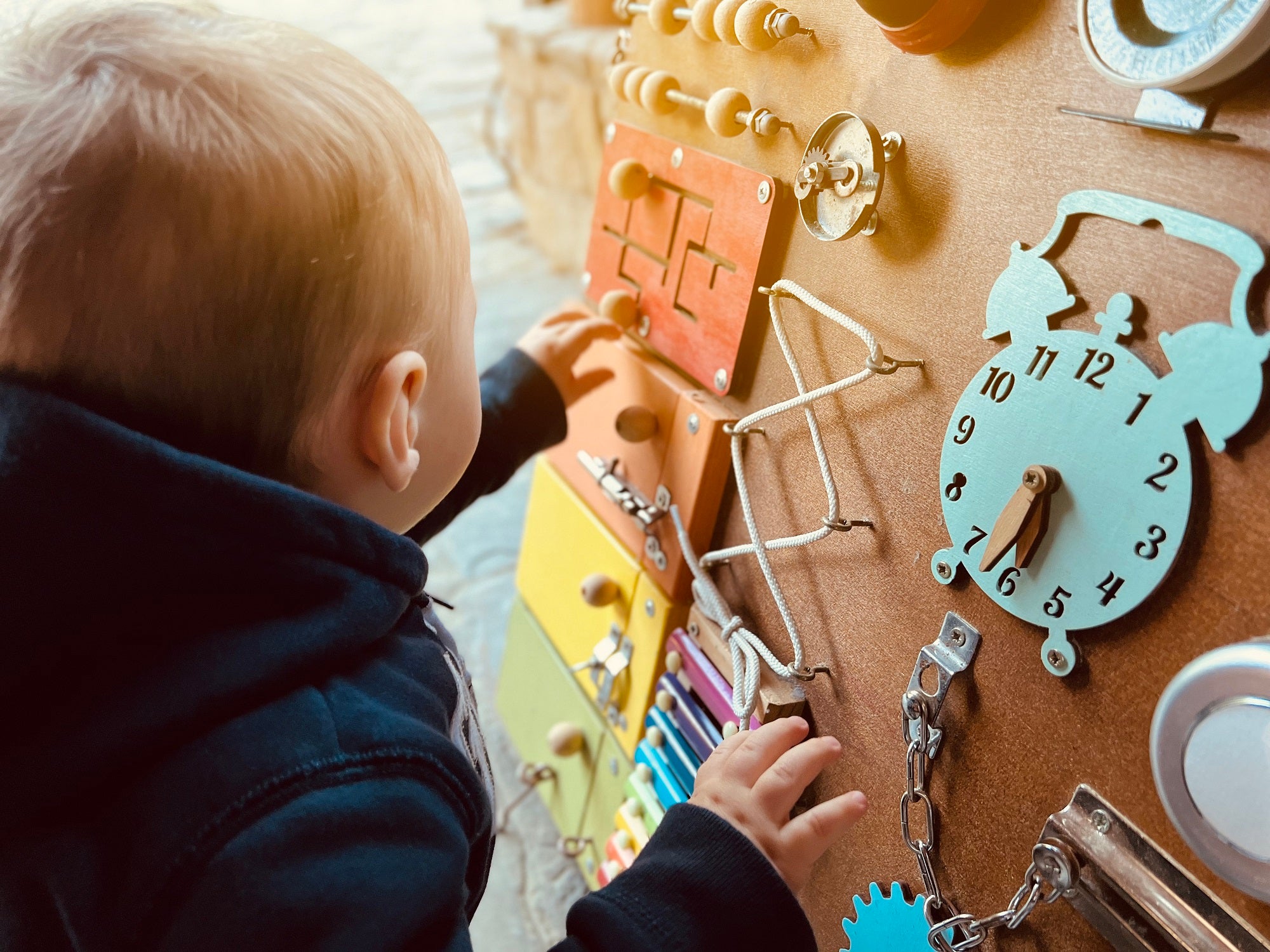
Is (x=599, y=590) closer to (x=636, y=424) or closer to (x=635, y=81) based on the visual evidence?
(x=636, y=424)

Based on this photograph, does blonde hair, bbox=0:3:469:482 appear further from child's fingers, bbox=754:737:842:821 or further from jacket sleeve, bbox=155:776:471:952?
child's fingers, bbox=754:737:842:821

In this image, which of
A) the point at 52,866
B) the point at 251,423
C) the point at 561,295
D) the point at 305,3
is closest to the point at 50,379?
the point at 251,423

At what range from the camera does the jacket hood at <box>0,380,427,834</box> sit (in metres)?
0.35

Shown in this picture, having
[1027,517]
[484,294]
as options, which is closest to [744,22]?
[1027,517]

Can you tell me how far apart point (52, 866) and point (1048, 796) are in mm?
409

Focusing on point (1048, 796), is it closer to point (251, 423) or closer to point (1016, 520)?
point (1016, 520)

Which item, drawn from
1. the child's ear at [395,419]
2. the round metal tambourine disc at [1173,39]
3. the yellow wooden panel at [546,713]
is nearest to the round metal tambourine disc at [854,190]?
the round metal tambourine disc at [1173,39]

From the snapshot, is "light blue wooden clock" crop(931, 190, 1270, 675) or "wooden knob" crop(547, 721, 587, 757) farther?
"wooden knob" crop(547, 721, 587, 757)

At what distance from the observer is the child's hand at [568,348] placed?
28.0 inches

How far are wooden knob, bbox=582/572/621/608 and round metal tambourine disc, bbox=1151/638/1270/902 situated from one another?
0.41 m

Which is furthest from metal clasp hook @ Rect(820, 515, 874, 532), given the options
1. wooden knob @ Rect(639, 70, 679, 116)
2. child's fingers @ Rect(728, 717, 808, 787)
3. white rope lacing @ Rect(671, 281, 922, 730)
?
wooden knob @ Rect(639, 70, 679, 116)

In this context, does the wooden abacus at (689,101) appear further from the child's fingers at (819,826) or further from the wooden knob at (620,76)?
the child's fingers at (819,826)

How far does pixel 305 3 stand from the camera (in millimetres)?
2389

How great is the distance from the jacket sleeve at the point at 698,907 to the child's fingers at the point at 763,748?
3cm
